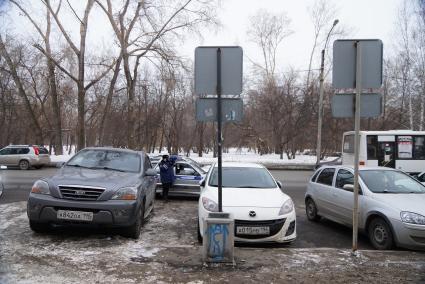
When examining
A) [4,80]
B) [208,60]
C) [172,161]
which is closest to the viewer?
[208,60]

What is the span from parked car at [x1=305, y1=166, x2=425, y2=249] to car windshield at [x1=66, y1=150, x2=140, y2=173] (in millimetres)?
4187

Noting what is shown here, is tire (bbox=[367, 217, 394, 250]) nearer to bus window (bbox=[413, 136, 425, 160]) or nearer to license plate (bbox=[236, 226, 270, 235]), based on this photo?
license plate (bbox=[236, 226, 270, 235])

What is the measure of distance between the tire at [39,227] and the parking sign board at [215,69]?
131 inches

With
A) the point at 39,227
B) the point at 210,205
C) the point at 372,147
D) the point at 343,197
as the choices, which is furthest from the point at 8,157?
the point at 343,197

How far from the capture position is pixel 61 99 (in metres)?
45.1

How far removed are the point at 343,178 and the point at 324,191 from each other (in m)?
0.62

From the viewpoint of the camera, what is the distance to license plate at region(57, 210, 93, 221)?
6590 millimetres

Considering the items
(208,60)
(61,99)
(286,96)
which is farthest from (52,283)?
(61,99)

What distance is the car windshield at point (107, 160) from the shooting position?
8.18m

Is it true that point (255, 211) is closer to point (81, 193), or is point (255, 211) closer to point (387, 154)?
point (81, 193)

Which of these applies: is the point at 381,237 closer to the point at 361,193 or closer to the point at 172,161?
the point at 361,193

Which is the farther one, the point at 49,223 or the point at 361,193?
the point at 361,193

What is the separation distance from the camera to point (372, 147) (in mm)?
19875

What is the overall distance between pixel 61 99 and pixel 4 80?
6.68 meters
